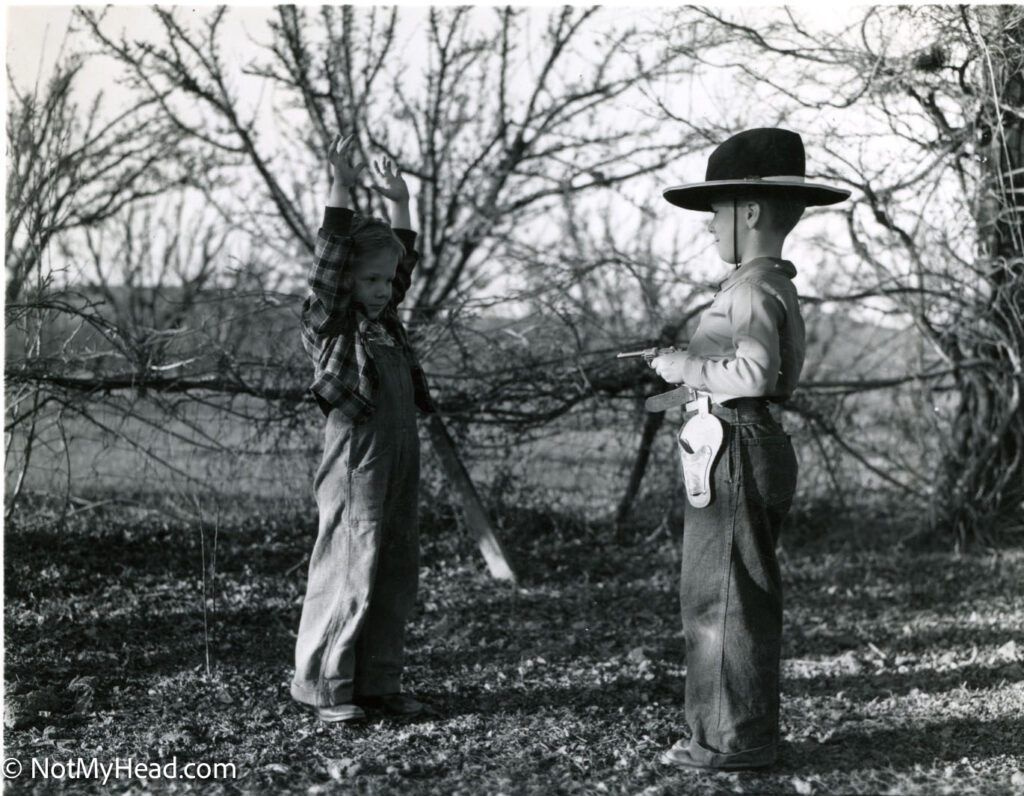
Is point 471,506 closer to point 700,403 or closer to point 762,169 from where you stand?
point 700,403

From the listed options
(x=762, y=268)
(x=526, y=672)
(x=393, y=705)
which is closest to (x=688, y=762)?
(x=393, y=705)

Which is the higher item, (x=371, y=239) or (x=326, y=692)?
(x=371, y=239)

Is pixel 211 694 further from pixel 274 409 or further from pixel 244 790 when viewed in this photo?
pixel 274 409

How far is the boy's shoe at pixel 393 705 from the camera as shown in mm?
3748

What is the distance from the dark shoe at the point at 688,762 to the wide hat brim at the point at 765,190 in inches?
65.0

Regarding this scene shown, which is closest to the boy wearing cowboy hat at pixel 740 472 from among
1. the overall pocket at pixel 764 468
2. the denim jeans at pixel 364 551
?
the overall pocket at pixel 764 468

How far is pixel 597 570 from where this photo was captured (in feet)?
19.3

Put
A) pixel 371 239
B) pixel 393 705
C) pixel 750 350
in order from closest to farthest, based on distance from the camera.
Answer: pixel 750 350 → pixel 371 239 → pixel 393 705

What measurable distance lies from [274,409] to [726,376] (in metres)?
2.90

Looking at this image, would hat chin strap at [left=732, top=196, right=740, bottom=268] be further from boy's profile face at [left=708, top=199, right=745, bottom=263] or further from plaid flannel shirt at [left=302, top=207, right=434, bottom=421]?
plaid flannel shirt at [left=302, top=207, right=434, bottom=421]

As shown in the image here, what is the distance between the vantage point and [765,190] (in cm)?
322


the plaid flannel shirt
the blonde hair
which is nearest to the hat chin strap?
the blonde hair

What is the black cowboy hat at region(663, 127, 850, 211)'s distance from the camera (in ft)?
10.5

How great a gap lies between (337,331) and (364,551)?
0.73 meters
